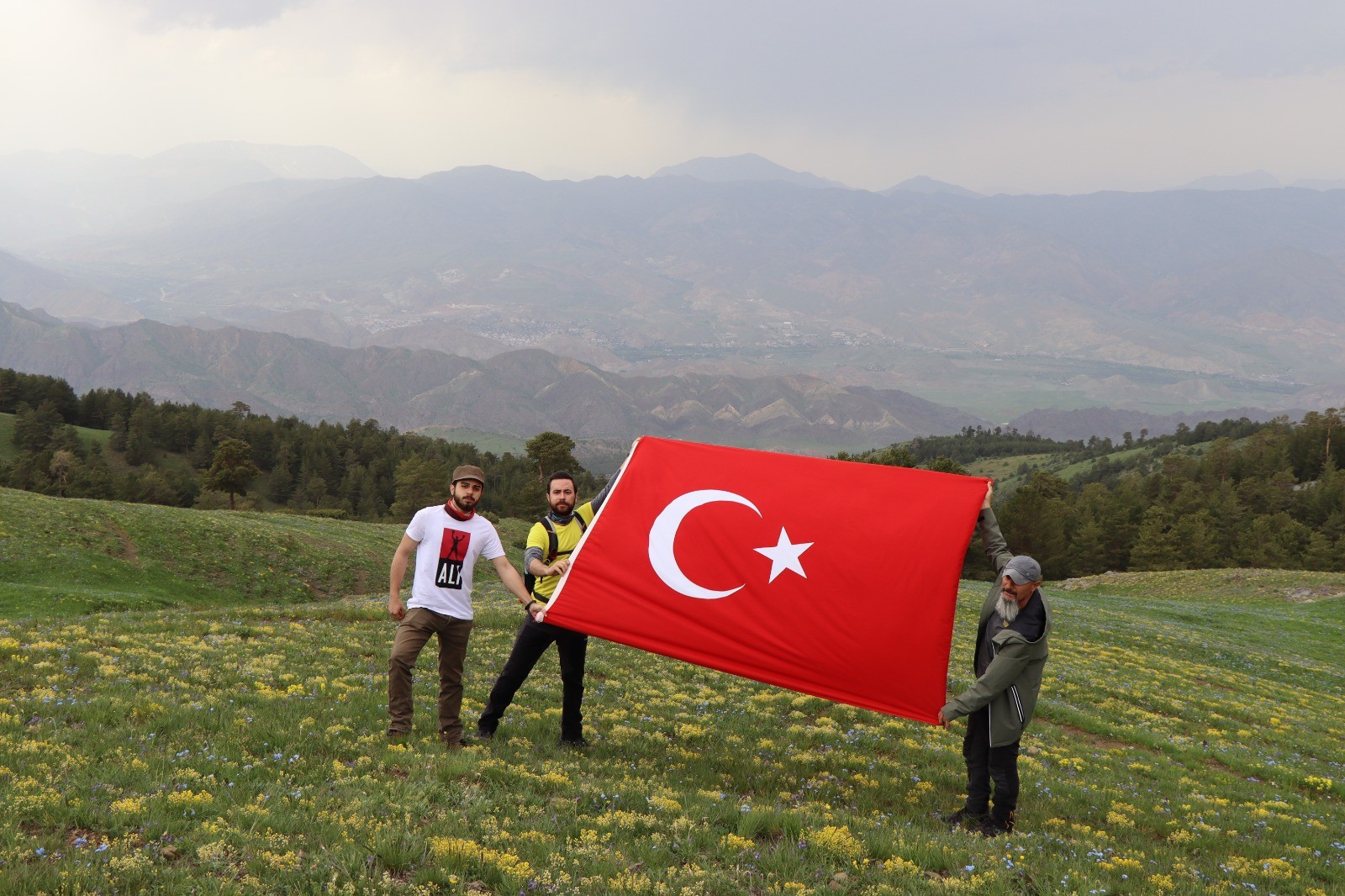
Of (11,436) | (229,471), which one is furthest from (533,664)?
(11,436)

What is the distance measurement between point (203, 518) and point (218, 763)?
47592mm

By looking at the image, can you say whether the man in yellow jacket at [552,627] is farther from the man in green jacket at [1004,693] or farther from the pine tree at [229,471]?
the pine tree at [229,471]

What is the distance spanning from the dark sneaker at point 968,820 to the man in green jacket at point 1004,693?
11 millimetres

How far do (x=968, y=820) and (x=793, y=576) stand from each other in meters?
4.01

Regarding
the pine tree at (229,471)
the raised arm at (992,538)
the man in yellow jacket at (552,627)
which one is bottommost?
the pine tree at (229,471)

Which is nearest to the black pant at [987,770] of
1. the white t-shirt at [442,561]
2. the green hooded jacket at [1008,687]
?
the green hooded jacket at [1008,687]

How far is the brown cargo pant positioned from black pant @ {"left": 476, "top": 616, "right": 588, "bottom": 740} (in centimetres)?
68

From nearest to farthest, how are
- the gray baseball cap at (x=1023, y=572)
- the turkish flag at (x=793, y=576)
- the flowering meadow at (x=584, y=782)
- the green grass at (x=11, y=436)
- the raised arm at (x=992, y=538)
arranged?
the flowering meadow at (x=584, y=782) < the gray baseball cap at (x=1023, y=572) < the turkish flag at (x=793, y=576) < the raised arm at (x=992, y=538) < the green grass at (x=11, y=436)

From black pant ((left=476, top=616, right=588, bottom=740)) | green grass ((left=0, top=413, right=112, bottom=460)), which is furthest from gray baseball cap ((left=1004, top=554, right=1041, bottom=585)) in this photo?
green grass ((left=0, top=413, right=112, bottom=460))

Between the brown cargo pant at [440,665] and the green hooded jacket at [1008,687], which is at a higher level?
the green hooded jacket at [1008,687]

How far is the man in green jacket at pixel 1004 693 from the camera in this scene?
33.0 ft

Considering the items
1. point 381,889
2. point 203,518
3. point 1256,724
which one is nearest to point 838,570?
point 381,889

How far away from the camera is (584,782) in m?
10.2

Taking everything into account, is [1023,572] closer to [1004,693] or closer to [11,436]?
[1004,693]
